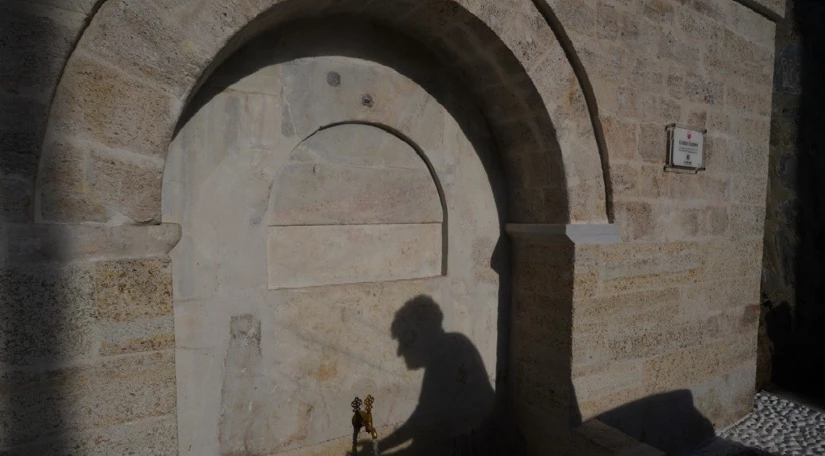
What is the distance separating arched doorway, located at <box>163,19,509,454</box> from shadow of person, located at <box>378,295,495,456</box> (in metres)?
0.01

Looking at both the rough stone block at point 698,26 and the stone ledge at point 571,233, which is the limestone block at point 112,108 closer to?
the stone ledge at point 571,233

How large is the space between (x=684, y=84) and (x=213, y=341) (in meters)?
3.12

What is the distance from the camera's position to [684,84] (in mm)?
3207

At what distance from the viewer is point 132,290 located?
1.60 m

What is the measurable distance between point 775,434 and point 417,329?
2.92 meters

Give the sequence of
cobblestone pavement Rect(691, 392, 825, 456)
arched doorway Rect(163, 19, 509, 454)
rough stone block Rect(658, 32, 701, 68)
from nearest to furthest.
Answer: arched doorway Rect(163, 19, 509, 454), rough stone block Rect(658, 32, 701, 68), cobblestone pavement Rect(691, 392, 825, 456)

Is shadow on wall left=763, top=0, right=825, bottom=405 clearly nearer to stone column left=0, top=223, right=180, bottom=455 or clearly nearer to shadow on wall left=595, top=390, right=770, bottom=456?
shadow on wall left=595, top=390, right=770, bottom=456

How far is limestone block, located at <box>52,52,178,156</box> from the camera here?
1483mm

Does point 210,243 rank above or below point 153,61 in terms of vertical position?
below

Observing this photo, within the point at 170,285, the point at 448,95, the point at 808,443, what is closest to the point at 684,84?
the point at 448,95

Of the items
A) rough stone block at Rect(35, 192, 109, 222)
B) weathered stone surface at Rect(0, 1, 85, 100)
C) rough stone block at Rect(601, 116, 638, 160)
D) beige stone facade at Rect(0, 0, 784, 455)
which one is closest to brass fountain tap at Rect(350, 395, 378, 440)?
beige stone facade at Rect(0, 0, 784, 455)

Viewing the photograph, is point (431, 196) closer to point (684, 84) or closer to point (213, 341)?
point (213, 341)

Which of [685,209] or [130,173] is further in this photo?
[685,209]

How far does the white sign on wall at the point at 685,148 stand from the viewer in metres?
3.11
